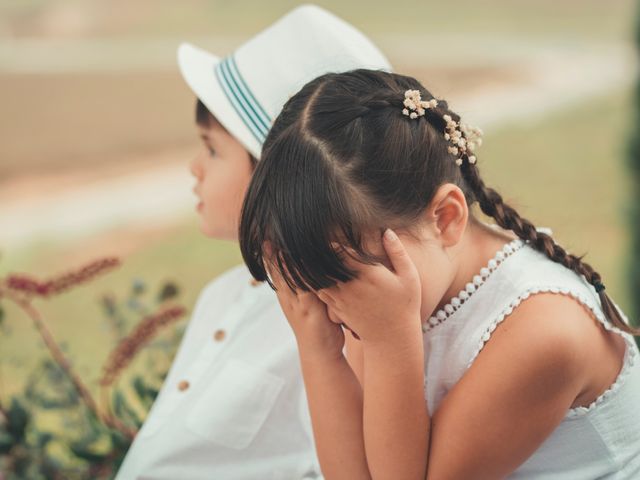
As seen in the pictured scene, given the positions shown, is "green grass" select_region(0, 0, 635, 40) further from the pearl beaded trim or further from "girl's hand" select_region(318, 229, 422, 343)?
"girl's hand" select_region(318, 229, 422, 343)

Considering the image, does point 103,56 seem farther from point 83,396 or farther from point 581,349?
point 581,349

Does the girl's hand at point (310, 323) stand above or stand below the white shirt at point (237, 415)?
above

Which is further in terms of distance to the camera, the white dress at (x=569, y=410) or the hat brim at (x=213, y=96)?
the hat brim at (x=213, y=96)

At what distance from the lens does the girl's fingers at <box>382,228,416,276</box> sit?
5.77ft

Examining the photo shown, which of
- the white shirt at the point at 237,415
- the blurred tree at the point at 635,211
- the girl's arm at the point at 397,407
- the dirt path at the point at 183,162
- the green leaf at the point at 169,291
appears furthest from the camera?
the dirt path at the point at 183,162

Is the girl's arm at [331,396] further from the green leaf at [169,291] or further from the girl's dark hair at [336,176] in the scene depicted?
the green leaf at [169,291]

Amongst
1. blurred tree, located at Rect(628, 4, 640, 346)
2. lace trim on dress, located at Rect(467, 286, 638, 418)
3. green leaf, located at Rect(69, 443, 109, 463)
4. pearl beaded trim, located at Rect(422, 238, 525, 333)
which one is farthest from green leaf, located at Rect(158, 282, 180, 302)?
blurred tree, located at Rect(628, 4, 640, 346)

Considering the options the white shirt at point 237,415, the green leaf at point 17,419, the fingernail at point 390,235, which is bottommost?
the green leaf at point 17,419

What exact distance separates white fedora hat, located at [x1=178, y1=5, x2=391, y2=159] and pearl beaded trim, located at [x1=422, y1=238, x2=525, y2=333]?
546 mm

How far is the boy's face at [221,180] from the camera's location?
2303mm

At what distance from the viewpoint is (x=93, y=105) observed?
30.8ft

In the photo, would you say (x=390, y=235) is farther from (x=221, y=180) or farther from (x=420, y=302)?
(x=221, y=180)

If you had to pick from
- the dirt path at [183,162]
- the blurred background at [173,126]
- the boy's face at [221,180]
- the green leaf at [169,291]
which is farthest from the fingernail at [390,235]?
the dirt path at [183,162]

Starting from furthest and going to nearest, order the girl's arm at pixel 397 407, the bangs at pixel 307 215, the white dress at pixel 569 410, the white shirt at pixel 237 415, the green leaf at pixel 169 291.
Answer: the green leaf at pixel 169 291, the white shirt at pixel 237 415, the white dress at pixel 569 410, the girl's arm at pixel 397 407, the bangs at pixel 307 215
